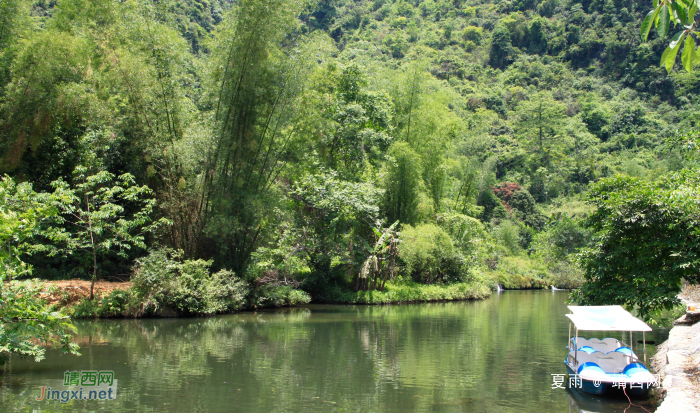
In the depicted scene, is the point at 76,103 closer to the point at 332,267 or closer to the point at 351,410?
the point at 332,267

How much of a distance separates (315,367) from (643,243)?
27.6 feet

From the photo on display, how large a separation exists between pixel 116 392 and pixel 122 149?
46.7 feet

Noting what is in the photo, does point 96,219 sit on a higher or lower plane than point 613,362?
higher

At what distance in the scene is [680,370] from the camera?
29.5 feet

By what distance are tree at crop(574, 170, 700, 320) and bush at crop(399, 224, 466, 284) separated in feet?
41.4

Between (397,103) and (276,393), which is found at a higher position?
(397,103)

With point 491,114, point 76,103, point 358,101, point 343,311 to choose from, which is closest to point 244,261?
point 343,311

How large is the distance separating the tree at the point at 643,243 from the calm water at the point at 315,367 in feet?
7.02

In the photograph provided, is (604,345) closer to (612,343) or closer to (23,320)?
(612,343)

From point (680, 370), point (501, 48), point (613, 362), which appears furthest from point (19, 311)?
point (501, 48)

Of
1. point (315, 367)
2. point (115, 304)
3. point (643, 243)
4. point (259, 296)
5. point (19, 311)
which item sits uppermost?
point (643, 243)

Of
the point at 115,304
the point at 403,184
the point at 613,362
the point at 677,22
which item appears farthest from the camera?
the point at 403,184

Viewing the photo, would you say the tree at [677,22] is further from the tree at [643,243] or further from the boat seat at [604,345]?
the tree at [643,243]

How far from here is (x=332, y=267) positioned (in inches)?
987
